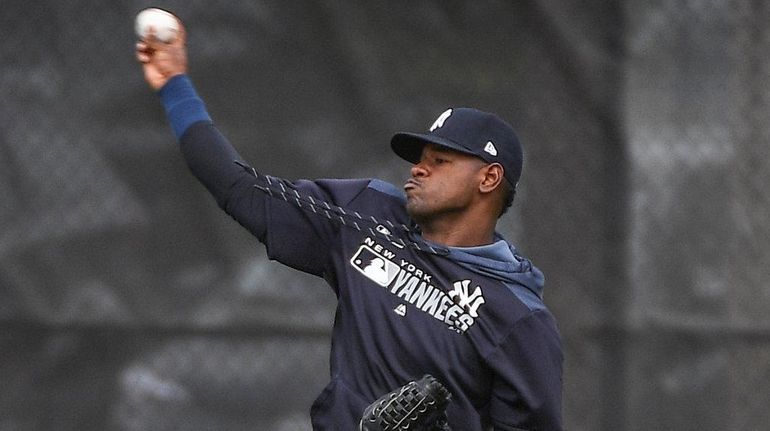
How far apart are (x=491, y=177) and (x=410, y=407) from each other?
66cm

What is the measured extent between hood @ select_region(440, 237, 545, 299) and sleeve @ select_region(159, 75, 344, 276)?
33 cm

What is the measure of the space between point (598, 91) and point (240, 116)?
1.30 metres

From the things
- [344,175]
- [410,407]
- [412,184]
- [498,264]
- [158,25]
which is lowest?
[344,175]

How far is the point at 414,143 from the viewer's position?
11.7 ft

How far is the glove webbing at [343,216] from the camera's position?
343cm

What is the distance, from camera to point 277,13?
484 centimetres

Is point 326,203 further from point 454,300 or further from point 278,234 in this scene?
point 454,300

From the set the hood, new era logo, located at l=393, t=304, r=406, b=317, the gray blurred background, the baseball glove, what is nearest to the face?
the hood

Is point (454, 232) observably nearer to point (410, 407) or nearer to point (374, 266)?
point (374, 266)

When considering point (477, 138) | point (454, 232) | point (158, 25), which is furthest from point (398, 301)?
point (158, 25)

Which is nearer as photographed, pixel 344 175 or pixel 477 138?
pixel 477 138

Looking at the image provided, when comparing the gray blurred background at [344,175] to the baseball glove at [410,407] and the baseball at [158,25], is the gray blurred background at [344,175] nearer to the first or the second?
the baseball at [158,25]

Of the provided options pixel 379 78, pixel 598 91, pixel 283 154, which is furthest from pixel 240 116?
pixel 598 91

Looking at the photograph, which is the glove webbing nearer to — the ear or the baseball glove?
the ear
